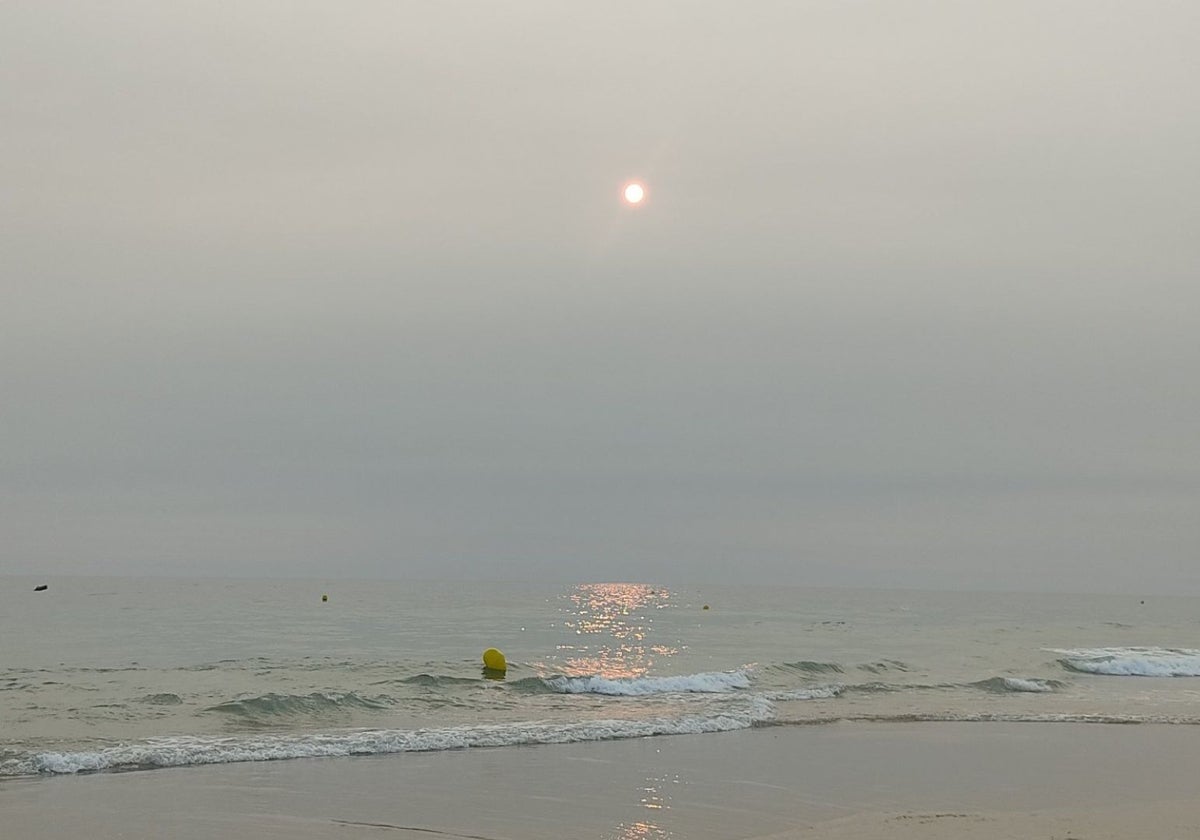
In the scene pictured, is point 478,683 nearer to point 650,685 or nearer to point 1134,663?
point 650,685

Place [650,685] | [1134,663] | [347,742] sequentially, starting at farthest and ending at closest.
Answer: [1134,663] < [650,685] < [347,742]

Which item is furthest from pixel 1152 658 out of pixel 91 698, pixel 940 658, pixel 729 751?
pixel 91 698

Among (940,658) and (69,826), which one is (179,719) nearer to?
(69,826)

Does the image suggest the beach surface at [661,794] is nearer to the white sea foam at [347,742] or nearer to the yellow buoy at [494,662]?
the white sea foam at [347,742]

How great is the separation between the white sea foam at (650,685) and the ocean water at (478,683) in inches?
3.1

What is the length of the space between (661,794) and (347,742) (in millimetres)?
6161

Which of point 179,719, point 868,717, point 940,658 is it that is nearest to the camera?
point 179,719

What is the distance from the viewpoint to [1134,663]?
39125 mm

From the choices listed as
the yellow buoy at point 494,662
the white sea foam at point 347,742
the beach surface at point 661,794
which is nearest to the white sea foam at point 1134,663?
the yellow buoy at point 494,662

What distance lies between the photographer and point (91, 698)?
75.2 ft

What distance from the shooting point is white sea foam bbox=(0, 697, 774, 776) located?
15.2 m

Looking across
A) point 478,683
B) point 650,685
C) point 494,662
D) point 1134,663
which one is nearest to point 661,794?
point 650,685

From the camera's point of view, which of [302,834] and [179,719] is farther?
[179,719]

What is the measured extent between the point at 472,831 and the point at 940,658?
3134 centimetres
